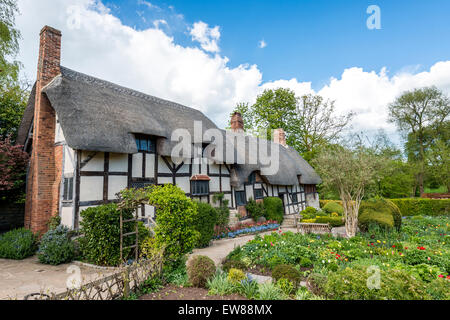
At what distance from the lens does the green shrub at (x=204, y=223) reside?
8.92 m

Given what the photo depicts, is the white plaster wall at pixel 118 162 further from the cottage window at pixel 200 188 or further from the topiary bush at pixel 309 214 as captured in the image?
the topiary bush at pixel 309 214

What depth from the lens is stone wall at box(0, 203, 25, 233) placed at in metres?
11.0

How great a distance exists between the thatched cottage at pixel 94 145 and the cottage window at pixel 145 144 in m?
0.04

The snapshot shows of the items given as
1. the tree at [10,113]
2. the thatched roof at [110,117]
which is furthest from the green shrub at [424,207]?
the tree at [10,113]

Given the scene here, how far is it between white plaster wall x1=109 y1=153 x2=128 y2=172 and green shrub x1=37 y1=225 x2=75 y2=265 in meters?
2.47

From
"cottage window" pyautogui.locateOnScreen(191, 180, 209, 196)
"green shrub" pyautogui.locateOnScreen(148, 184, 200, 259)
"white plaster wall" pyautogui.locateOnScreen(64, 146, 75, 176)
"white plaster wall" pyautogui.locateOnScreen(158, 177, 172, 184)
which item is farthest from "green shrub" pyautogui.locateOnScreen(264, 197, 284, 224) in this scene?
"white plaster wall" pyautogui.locateOnScreen(64, 146, 75, 176)

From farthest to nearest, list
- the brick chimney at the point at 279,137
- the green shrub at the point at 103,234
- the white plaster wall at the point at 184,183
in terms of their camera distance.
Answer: the brick chimney at the point at 279,137
the white plaster wall at the point at 184,183
the green shrub at the point at 103,234

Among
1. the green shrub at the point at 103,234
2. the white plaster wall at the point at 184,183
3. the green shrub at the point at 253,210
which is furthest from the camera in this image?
the green shrub at the point at 253,210

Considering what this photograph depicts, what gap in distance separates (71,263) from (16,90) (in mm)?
12239

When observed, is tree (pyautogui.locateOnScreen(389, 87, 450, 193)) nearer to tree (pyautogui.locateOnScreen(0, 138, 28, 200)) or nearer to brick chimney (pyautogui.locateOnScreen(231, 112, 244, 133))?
brick chimney (pyautogui.locateOnScreen(231, 112, 244, 133))

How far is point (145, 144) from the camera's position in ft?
31.4
